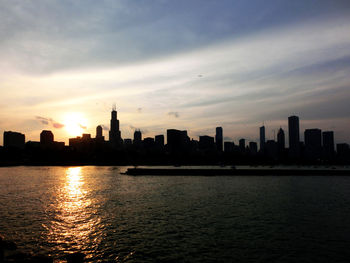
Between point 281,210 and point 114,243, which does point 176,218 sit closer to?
point 114,243

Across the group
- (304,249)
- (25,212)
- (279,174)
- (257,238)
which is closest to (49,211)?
(25,212)

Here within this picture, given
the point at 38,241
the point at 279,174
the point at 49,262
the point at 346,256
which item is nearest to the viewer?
the point at 49,262

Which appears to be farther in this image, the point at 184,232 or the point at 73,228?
the point at 73,228

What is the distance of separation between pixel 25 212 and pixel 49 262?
94.5 ft

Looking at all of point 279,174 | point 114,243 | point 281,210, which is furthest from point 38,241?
point 279,174

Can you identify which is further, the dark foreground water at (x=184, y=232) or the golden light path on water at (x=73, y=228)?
the golden light path on water at (x=73, y=228)

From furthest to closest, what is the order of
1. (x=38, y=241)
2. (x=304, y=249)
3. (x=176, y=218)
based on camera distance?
(x=176, y=218)
(x=38, y=241)
(x=304, y=249)

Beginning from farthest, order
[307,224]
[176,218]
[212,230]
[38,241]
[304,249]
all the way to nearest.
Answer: [176,218]
[307,224]
[212,230]
[38,241]
[304,249]

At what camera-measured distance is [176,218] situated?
4003 cm

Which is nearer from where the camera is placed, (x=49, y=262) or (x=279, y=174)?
(x=49, y=262)

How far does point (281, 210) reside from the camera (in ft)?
156

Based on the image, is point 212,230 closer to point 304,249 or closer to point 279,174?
point 304,249

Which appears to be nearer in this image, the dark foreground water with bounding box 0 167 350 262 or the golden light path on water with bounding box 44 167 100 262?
the dark foreground water with bounding box 0 167 350 262

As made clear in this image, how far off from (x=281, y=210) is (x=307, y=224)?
34.8 feet
